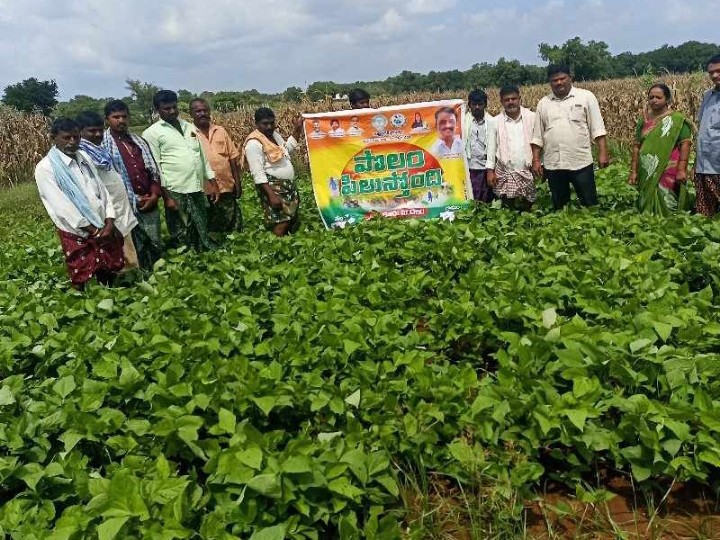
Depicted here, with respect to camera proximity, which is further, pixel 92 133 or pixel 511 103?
pixel 511 103

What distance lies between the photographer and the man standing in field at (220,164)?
661 cm

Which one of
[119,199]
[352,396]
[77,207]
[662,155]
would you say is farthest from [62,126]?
[662,155]

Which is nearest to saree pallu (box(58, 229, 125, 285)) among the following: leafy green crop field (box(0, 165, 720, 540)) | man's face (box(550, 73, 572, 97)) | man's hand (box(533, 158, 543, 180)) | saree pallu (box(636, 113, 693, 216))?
leafy green crop field (box(0, 165, 720, 540))

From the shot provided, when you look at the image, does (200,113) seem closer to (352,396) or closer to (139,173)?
(139,173)

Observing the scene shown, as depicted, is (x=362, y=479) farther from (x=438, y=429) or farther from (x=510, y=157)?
(x=510, y=157)

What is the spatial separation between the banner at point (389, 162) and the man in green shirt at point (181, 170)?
143cm

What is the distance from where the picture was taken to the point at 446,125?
23.1ft

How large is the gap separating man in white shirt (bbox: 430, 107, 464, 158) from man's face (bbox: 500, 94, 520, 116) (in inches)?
30.6

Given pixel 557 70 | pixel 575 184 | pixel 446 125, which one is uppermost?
pixel 557 70

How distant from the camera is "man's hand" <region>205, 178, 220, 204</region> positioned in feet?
21.2

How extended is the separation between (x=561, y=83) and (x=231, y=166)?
3.62m

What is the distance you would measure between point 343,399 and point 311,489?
2.12ft

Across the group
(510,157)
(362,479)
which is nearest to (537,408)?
(362,479)

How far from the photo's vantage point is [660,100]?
5906 millimetres
